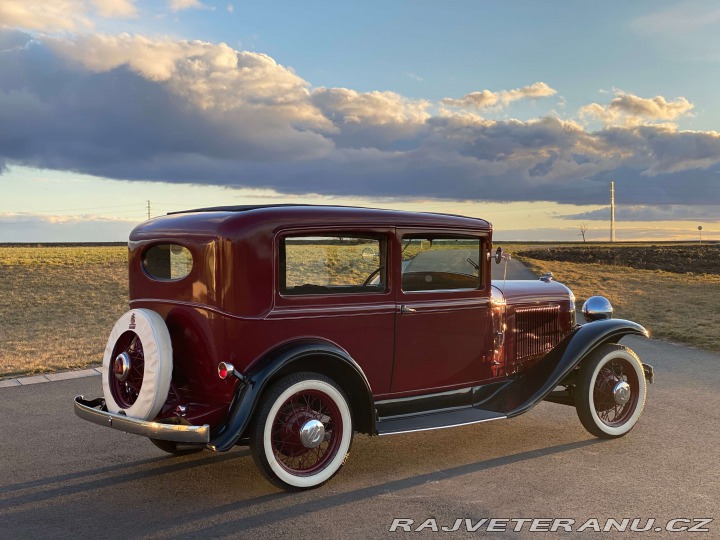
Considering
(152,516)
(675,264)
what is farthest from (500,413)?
(675,264)

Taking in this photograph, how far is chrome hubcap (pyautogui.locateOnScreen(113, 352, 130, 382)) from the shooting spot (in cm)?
456

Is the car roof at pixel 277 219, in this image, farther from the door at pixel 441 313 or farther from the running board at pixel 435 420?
the running board at pixel 435 420

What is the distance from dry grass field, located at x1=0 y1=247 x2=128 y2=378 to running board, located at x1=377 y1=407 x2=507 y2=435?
530 cm

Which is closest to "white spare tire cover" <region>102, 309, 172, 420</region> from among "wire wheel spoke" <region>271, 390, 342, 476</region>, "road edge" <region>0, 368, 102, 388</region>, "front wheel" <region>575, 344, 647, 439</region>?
"wire wheel spoke" <region>271, 390, 342, 476</region>

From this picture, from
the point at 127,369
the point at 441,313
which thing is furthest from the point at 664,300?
the point at 127,369

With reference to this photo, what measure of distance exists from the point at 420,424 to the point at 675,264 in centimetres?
3385

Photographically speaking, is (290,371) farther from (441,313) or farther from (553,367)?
(553,367)

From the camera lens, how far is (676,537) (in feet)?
12.2

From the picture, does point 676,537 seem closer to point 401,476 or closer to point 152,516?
point 401,476

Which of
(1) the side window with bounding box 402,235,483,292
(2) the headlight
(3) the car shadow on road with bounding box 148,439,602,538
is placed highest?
(1) the side window with bounding box 402,235,483,292

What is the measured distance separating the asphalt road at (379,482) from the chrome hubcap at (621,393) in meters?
0.30

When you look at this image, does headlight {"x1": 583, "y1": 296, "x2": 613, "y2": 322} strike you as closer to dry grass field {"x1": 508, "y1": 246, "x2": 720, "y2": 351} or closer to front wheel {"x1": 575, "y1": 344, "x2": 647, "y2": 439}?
front wheel {"x1": 575, "y1": 344, "x2": 647, "y2": 439}

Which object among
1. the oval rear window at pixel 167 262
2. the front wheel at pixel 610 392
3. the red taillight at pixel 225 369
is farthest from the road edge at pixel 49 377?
the front wheel at pixel 610 392

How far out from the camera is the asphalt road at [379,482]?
3902 millimetres
